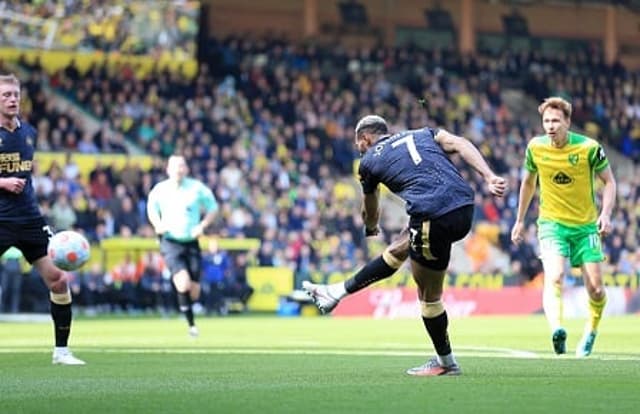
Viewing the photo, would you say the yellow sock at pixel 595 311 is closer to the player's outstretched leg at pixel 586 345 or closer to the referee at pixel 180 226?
the player's outstretched leg at pixel 586 345

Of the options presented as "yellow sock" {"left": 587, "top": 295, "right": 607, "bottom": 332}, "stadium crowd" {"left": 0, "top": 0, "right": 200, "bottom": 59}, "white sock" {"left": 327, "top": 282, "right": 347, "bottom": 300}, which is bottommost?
"yellow sock" {"left": 587, "top": 295, "right": 607, "bottom": 332}

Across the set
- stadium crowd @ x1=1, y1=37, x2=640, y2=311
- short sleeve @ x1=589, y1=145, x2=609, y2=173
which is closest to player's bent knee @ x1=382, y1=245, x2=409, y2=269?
short sleeve @ x1=589, y1=145, x2=609, y2=173

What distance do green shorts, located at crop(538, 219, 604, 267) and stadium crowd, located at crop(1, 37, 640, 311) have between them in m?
17.4

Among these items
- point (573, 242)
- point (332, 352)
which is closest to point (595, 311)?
point (573, 242)

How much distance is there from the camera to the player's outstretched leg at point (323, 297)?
40.1ft

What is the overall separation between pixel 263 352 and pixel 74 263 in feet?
7.95

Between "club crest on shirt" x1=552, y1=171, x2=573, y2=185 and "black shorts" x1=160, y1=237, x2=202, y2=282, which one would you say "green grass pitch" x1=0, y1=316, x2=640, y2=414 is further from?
"club crest on shirt" x1=552, y1=171, x2=573, y2=185

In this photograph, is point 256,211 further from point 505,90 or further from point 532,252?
point 505,90

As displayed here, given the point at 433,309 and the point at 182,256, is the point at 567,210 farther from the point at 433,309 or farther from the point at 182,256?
the point at 182,256

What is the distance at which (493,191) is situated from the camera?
10.7 m

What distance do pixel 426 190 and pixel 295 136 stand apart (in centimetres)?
2960

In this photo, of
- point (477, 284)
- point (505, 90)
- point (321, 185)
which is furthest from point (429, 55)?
point (477, 284)

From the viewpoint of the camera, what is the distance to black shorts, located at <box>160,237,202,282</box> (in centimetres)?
2131

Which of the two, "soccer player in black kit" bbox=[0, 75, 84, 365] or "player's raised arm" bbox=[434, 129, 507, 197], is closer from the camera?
"player's raised arm" bbox=[434, 129, 507, 197]
